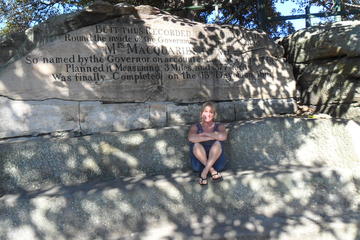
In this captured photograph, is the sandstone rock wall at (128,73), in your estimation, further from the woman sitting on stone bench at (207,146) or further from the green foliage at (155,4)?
the green foliage at (155,4)

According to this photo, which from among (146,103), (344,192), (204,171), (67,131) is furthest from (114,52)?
(344,192)

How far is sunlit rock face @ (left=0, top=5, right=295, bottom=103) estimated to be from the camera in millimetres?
3762

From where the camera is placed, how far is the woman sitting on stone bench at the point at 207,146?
3.23 metres

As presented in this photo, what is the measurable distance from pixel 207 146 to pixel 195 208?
672 mm

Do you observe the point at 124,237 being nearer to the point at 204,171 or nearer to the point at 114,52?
the point at 204,171

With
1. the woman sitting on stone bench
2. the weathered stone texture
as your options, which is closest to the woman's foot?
the woman sitting on stone bench

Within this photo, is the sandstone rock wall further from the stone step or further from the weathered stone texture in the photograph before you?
the stone step

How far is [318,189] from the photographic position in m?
3.29

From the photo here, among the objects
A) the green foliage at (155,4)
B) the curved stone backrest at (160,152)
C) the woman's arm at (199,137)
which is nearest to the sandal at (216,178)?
the woman's arm at (199,137)

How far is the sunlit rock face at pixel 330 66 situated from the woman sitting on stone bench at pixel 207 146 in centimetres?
254

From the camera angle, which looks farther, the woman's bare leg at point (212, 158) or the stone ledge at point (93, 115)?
the stone ledge at point (93, 115)

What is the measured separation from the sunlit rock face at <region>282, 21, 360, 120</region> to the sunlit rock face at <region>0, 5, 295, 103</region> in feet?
1.22

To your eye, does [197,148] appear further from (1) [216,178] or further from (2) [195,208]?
(2) [195,208]

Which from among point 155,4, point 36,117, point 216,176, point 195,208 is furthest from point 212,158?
point 155,4
